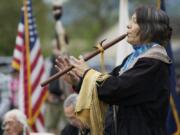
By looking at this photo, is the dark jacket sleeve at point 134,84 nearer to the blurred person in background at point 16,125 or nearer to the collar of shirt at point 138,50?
the collar of shirt at point 138,50

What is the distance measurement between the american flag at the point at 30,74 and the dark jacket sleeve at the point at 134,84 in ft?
16.9

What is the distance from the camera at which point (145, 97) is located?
5277 mm

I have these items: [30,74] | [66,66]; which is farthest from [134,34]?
[30,74]

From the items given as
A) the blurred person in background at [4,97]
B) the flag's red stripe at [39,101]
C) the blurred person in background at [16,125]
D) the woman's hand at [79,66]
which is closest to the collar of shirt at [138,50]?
the woman's hand at [79,66]

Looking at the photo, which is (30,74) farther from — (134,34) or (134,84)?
(134,84)

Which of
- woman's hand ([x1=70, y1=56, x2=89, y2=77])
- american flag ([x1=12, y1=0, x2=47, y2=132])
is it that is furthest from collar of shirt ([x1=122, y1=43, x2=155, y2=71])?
american flag ([x1=12, y1=0, x2=47, y2=132])

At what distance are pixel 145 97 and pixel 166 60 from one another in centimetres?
31

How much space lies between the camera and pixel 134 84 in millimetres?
5238

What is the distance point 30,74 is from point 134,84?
5.44m

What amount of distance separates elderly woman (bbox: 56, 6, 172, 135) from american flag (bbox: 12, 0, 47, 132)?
16.7 ft

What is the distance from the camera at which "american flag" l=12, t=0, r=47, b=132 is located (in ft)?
34.3

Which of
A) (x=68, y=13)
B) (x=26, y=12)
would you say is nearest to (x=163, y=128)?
(x=26, y=12)

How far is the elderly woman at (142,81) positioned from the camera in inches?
207

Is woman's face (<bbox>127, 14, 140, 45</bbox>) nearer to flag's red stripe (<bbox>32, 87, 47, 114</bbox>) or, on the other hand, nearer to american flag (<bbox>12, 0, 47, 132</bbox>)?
american flag (<bbox>12, 0, 47, 132</bbox>)
